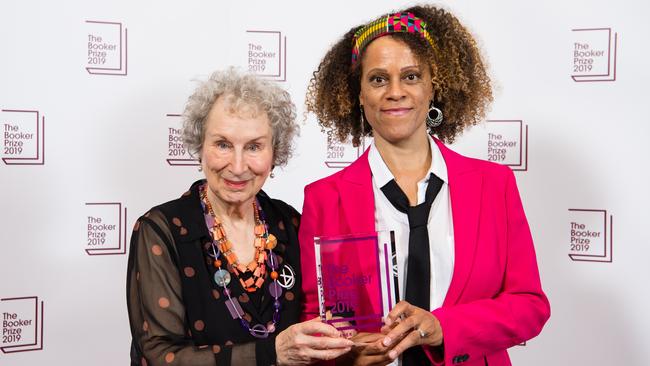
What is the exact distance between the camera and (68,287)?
7.56 feet

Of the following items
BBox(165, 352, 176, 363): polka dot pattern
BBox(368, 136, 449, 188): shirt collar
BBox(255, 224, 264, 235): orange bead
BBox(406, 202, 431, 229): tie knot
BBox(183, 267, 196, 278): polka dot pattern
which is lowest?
Answer: BBox(165, 352, 176, 363): polka dot pattern

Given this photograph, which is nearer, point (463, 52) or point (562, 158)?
point (463, 52)

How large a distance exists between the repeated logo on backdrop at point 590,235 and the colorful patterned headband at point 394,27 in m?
1.08

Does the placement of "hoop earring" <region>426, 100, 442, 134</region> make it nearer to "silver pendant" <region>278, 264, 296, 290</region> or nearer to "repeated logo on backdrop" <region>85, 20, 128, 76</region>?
"silver pendant" <region>278, 264, 296, 290</region>

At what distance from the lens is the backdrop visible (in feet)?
7.40

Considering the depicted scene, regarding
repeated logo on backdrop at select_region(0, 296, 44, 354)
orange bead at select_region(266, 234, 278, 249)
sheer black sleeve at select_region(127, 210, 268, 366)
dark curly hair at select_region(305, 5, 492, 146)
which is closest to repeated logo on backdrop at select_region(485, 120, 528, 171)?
dark curly hair at select_region(305, 5, 492, 146)

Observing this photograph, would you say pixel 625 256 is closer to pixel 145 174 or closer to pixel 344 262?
pixel 344 262

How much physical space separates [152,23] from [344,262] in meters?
1.27

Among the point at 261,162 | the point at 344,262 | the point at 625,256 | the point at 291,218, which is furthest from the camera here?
the point at 625,256

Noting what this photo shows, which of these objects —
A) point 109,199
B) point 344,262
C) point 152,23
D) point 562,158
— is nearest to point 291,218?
point 344,262

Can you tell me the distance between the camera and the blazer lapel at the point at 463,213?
63.9 inches

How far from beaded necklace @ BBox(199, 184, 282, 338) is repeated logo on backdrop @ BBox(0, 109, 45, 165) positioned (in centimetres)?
76

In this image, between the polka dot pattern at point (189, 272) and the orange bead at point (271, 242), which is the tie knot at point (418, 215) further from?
the polka dot pattern at point (189, 272)

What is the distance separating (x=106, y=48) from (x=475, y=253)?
1358 millimetres
